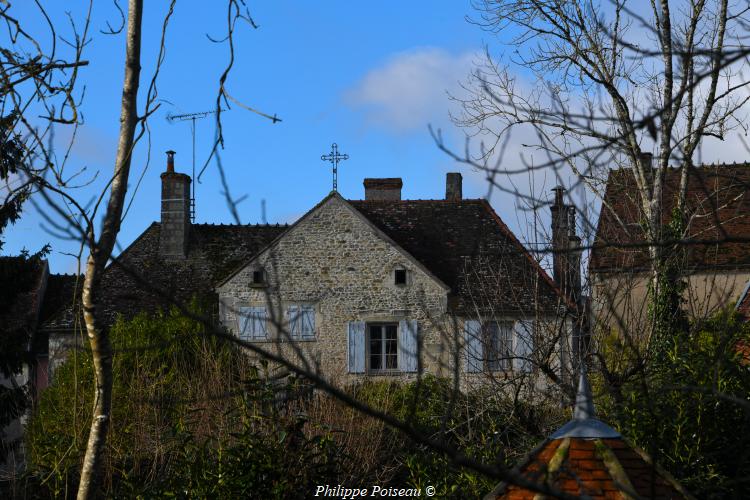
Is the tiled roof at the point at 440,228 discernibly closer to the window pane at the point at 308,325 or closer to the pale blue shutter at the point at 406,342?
the pale blue shutter at the point at 406,342

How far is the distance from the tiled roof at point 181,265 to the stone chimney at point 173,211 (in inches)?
11.1

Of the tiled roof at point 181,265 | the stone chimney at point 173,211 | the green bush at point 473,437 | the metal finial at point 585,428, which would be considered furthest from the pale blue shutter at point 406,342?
the metal finial at point 585,428

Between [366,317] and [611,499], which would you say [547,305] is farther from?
[611,499]

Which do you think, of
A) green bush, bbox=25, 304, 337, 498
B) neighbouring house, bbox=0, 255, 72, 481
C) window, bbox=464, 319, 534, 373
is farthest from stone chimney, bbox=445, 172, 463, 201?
green bush, bbox=25, 304, 337, 498

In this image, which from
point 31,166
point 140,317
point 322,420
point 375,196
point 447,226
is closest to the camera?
point 31,166

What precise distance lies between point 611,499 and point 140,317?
46.4 ft

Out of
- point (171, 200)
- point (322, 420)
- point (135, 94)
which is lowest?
point (322, 420)

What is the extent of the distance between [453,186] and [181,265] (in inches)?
309

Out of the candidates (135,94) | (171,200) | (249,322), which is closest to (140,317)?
(249,322)

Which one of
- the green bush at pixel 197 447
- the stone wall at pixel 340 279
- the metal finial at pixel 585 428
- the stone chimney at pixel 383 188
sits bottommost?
the green bush at pixel 197 447

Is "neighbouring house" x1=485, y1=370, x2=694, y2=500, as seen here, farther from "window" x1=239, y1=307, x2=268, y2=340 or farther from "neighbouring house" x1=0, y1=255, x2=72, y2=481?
"window" x1=239, y1=307, x2=268, y2=340

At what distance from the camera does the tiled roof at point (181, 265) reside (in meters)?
23.4

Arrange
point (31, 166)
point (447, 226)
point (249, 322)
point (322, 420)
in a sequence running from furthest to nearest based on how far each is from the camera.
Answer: point (447, 226)
point (249, 322)
point (322, 420)
point (31, 166)

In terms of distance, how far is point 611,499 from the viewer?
5.53m
